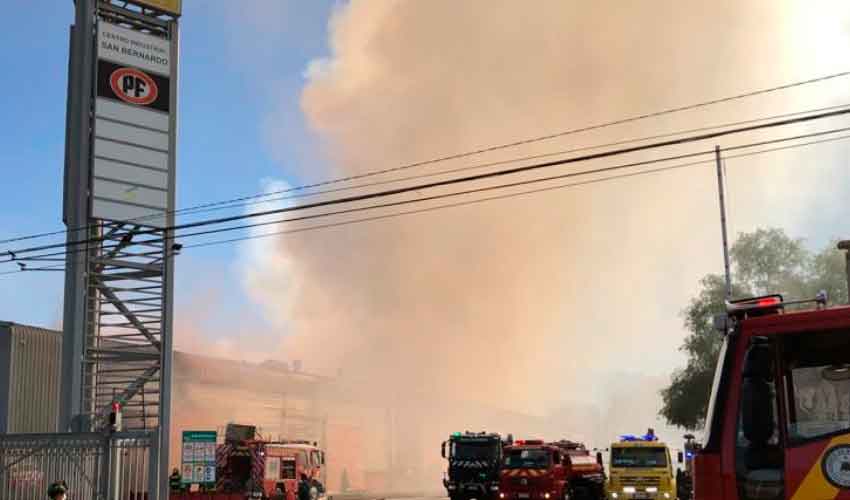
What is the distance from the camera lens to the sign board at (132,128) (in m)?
23.6

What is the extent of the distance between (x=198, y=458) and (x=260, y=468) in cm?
514

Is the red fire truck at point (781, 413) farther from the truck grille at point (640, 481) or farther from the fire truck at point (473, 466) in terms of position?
the fire truck at point (473, 466)

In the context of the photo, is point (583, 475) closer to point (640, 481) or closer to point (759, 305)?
point (640, 481)

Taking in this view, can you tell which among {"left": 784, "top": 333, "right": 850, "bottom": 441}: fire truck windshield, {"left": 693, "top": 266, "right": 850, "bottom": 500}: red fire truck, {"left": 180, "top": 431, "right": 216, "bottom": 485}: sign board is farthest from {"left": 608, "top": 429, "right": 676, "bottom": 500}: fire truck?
{"left": 784, "top": 333, "right": 850, "bottom": 441}: fire truck windshield

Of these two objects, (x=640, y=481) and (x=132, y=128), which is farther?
(x=640, y=481)

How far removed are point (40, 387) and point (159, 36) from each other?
1417 centimetres

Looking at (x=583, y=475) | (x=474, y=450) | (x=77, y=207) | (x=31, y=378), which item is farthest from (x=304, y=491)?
(x=31, y=378)

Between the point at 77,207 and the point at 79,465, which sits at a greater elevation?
the point at 77,207

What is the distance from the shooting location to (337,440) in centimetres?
5556

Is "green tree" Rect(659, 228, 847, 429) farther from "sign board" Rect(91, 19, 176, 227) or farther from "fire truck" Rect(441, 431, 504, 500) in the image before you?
"sign board" Rect(91, 19, 176, 227)

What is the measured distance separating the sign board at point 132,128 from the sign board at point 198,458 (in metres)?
5.54

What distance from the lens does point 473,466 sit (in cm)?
3041

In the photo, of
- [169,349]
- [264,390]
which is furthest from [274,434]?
[169,349]

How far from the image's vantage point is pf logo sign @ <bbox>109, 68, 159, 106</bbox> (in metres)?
Result: 24.1
